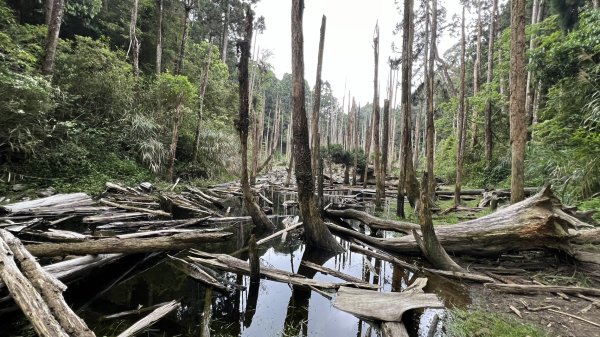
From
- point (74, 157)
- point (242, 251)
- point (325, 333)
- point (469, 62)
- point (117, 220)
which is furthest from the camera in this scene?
point (469, 62)

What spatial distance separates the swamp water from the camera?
3506 mm

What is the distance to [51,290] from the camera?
2.66 meters

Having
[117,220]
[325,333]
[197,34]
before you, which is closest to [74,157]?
[117,220]

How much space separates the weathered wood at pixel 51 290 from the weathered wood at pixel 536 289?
5162 millimetres

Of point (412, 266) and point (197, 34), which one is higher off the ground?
point (197, 34)

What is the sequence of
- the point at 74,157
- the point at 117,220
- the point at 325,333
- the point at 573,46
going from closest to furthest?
the point at 325,333 → the point at 117,220 → the point at 573,46 → the point at 74,157

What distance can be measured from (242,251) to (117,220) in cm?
324

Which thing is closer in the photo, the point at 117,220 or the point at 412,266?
the point at 412,266

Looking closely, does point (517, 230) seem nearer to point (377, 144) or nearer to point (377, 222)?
point (377, 222)

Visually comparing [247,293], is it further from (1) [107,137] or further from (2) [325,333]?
(1) [107,137]

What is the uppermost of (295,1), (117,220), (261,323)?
(295,1)

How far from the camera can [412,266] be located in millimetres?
5602

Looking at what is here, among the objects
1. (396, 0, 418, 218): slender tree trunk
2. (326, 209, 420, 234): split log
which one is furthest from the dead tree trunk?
(326, 209, 420, 234): split log

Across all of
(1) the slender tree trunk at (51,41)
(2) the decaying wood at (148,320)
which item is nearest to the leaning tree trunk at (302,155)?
(2) the decaying wood at (148,320)
